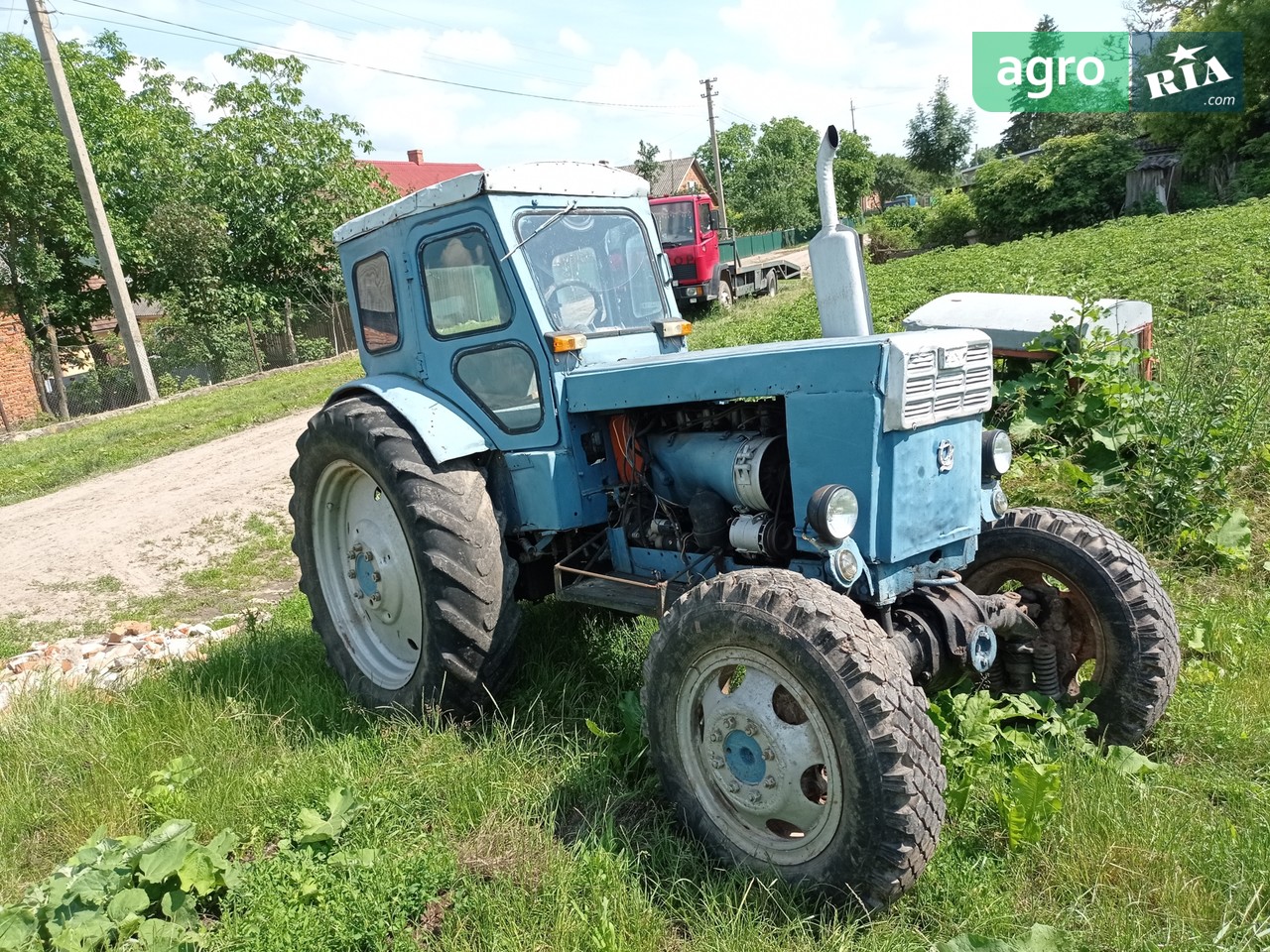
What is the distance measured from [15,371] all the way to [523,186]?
23117mm

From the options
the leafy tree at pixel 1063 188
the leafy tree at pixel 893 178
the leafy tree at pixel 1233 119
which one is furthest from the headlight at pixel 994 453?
the leafy tree at pixel 893 178

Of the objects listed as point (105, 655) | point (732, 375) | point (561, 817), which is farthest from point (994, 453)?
point (105, 655)

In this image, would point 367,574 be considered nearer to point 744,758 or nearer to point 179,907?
A: point 179,907

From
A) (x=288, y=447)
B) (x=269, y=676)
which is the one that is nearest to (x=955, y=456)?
(x=269, y=676)

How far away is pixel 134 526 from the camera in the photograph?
925 centimetres

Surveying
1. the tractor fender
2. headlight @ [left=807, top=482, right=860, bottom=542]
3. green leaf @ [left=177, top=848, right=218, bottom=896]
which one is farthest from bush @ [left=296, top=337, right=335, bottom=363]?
headlight @ [left=807, top=482, right=860, bottom=542]

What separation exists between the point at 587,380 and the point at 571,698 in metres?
1.45

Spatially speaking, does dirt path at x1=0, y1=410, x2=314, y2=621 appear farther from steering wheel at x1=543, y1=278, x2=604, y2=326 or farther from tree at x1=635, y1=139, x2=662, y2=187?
tree at x1=635, y1=139, x2=662, y2=187

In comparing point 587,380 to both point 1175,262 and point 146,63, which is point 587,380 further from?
point 146,63

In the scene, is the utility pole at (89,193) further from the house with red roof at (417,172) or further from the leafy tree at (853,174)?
the leafy tree at (853,174)

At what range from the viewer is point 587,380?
3885 mm

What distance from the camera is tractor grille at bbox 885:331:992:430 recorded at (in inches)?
120

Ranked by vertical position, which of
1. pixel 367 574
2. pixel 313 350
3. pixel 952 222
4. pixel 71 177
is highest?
pixel 71 177

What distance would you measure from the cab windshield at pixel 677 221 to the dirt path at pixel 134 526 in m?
9.54
